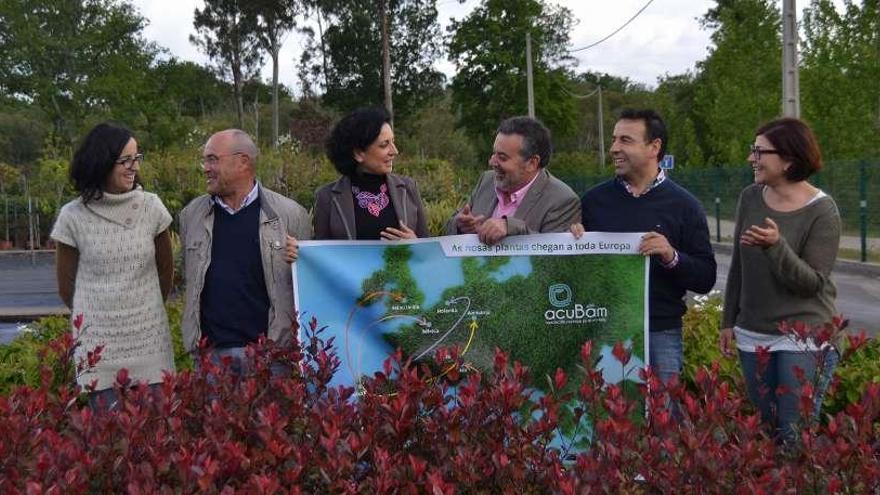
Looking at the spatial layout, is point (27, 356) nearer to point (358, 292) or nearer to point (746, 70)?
point (358, 292)

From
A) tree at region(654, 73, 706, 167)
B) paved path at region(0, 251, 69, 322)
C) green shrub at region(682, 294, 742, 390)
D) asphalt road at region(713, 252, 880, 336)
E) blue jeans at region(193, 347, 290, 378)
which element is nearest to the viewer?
blue jeans at region(193, 347, 290, 378)

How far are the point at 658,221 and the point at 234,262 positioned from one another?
1.72 m

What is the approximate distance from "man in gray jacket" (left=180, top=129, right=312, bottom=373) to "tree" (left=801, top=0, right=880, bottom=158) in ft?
70.8

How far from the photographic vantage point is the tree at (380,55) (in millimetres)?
55906

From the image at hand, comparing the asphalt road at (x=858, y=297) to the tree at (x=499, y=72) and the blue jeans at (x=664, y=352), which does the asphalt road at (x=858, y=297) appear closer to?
the blue jeans at (x=664, y=352)

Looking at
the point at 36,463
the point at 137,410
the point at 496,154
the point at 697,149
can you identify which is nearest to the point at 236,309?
the point at 496,154

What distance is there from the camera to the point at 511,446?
8.55 ft

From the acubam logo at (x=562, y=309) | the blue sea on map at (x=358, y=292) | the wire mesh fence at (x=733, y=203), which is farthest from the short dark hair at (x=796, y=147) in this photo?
the wire mesh fence at (x=733, y=203)

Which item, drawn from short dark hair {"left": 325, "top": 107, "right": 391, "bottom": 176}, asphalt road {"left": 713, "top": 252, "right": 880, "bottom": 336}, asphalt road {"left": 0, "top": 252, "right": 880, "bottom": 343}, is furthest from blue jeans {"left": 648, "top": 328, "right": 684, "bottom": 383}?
asphalt road {"left": 713, "top": 252, "right": 880, "bottom": 336}

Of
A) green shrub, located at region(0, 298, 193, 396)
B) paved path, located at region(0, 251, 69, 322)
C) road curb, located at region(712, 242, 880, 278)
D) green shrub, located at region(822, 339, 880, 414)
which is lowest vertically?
road curb, located at region(712, 242, 880, 278)

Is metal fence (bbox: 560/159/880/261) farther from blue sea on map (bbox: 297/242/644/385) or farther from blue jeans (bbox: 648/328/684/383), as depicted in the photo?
blue sea on map (bbox: 297/242/644/385)

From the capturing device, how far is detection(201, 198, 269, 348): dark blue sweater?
418cm

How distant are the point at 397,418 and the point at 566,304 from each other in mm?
1576

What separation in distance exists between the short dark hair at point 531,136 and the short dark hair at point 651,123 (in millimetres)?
322
